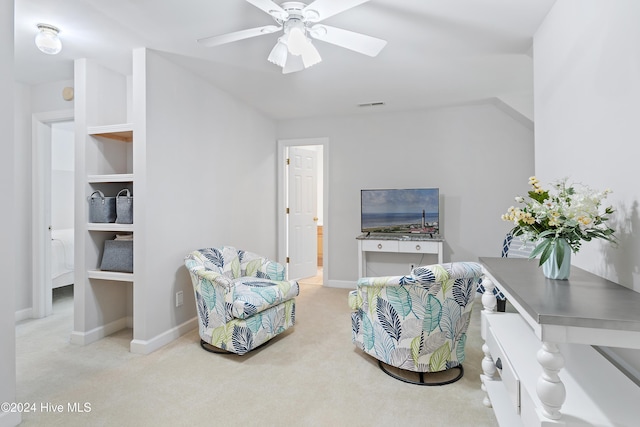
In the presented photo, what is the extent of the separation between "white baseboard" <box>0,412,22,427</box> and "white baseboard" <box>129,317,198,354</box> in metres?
0.90

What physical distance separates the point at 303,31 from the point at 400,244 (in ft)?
9.31

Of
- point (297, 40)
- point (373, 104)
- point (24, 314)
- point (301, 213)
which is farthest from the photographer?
point (301, 213)

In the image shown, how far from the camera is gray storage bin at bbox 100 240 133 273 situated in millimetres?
2887

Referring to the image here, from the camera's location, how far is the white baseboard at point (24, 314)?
3.50 m

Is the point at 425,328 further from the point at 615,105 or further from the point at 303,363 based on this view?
the point at 615,105

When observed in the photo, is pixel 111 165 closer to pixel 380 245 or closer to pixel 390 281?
pixel 390 281

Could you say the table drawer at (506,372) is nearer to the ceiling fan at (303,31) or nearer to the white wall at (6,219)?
the ceiling fan at (303,31)

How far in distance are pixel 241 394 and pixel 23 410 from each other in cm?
122

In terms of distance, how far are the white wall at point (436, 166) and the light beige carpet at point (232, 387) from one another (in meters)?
1.71

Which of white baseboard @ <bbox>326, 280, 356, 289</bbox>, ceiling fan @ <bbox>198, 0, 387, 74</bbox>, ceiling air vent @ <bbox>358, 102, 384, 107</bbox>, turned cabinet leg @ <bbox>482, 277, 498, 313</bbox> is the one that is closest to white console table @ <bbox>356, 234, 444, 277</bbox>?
white baseboard @ <bbox>326, 280, 356, 289</bbox>

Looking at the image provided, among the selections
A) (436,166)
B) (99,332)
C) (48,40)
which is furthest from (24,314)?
(436,166)

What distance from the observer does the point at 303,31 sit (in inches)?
80.4

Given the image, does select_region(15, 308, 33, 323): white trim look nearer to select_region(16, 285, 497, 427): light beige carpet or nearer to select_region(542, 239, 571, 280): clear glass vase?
select_region(16, 285, 497, 427): light beige carpet

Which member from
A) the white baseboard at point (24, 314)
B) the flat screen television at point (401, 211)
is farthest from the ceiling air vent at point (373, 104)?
the white baseboard at point (24, 314)
